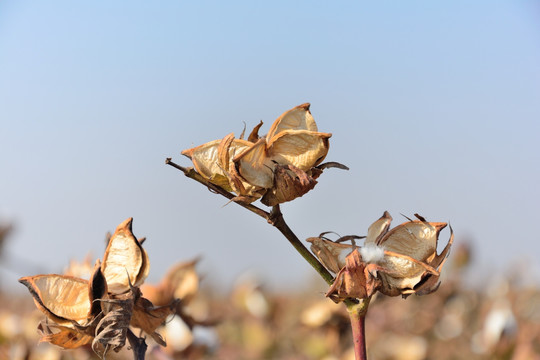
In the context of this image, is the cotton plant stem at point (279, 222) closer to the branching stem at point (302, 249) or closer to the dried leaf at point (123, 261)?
the branching stem at point (302, 249)

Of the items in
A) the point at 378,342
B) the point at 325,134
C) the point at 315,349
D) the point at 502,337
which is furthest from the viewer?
the point at 378,342

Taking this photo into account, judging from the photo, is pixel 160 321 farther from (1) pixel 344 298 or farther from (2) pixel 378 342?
(2) pixel 378 342

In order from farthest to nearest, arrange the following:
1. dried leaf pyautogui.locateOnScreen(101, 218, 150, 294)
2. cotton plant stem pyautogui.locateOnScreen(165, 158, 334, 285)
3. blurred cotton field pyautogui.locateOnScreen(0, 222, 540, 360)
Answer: blurred cotton field pyautogui.locateOnScreen(0, 222, 540, 360), dried leaf pyautogui.locateOnScreen(101, 218, 150, 294), cotton plant stem pyautogui.locateOnScreen(165, 158, 334, 285)

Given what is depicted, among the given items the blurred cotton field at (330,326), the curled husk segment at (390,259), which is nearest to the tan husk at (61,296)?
the blurred cotton field at (330,326)

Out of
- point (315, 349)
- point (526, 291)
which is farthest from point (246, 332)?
point (526, 291)

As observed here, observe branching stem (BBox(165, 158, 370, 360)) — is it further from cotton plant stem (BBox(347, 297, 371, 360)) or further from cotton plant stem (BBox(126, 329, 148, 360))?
cotton plant stem (BBox(126, 329, 148, 360))

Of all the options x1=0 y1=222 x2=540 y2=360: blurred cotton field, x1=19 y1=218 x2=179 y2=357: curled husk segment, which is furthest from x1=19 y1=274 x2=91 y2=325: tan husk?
x1=0 y1=222 x2=540 y2=360: blurred cotton field

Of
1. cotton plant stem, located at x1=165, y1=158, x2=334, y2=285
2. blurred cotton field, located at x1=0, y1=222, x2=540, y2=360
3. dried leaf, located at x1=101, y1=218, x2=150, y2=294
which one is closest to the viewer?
cotton plant stem, located at x1=165, y1=158, x2=334, y2=285
